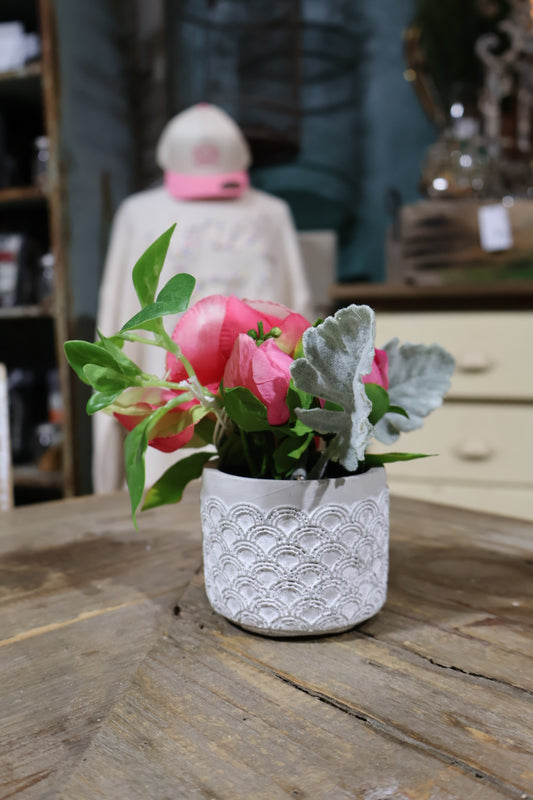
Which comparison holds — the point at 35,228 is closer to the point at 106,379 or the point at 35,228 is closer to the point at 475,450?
the point at 475,450

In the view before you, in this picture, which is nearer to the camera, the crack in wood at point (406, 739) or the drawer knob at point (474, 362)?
the crack in wood at point (406, 739)

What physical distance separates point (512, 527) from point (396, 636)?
0.33 m

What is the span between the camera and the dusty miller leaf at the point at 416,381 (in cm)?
56

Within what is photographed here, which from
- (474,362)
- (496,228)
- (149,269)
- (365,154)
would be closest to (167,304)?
(149,269)

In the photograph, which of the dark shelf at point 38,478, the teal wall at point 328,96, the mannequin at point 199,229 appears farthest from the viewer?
the teal wall at point 328,96

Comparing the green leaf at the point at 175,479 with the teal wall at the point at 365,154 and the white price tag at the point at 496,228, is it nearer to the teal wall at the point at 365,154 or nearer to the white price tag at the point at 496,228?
the white price tag at the point at 496,228

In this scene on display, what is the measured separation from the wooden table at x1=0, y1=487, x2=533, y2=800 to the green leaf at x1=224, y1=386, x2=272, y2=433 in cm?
15

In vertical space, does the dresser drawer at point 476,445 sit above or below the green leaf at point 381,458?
below

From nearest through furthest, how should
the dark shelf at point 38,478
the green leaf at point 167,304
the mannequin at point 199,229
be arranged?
the green leaf at point 167,304, the mannequin at point 199,229, the dark shelf at point 38,478

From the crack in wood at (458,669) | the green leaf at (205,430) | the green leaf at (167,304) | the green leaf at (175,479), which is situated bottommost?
the crack in wood at (458,669)

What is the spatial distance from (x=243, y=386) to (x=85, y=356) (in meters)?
0.11

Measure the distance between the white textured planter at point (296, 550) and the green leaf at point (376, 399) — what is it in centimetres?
4

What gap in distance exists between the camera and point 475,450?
5.16 feet

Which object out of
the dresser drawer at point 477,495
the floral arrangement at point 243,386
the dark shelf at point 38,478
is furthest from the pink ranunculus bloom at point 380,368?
the dark shelf at point 38,478
